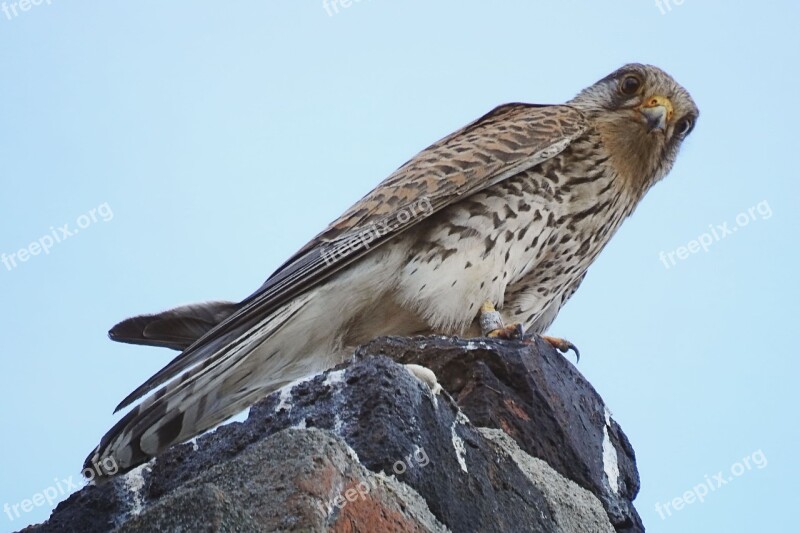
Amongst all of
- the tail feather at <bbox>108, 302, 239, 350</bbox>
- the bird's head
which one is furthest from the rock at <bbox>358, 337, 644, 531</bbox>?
the bird's head

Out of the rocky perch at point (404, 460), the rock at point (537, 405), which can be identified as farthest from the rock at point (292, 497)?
the rock at point (537, 405)

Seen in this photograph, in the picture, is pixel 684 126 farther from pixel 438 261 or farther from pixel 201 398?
pixel 201 398

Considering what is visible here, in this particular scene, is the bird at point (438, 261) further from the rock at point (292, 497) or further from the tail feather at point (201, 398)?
the rock at point (292, 497)

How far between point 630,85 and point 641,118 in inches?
13.1

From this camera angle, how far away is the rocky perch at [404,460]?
5.41 feet

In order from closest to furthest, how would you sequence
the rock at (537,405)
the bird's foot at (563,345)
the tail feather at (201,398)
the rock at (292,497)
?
the rock at (292,497)
the rock at (537,405)
the tail feather at (201,398)
the bird's foot at (563,345)

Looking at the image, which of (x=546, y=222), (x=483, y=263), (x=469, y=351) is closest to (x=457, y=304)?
(x=483, y=263)

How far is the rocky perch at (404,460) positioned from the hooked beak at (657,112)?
2548 millimetres

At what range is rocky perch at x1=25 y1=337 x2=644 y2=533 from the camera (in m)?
1.65

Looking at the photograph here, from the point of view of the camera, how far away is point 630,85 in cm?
539

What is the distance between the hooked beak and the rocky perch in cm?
255

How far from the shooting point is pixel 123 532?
60.5 inches

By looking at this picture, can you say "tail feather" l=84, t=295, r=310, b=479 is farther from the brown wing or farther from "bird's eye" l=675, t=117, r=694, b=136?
"bird's eye" l=675, t=117, r=694, b=136

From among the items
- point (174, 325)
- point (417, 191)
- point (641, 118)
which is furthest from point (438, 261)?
point (641, 118)
